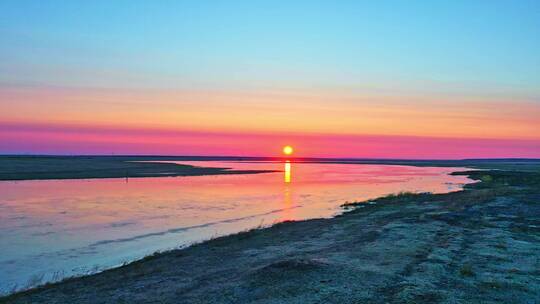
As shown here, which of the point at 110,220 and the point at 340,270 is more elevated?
the point at 340,270

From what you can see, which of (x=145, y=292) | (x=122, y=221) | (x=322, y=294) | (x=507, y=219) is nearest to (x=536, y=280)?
(x=322, y=294)

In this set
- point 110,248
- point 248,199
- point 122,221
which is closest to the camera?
point 110,248

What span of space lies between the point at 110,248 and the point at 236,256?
649cm

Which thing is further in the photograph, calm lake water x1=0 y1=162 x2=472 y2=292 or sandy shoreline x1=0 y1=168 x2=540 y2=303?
calm lake water x1=0 y1=162 x2=472 y2=292

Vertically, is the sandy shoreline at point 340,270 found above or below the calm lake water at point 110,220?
above

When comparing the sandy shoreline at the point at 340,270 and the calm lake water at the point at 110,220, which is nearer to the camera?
the sandy shoreline at the point at 340,270

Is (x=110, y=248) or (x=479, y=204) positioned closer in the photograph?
(x=110, y=248)

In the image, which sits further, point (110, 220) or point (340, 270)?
point (110, 220)

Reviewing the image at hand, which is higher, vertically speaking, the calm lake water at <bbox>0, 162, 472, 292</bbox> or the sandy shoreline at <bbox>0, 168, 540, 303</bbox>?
the sandy shoreline at <bbox>0, 168, 540, 303</bbox>

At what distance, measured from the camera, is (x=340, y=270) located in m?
13.2

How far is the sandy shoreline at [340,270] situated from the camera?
11297 millimetres

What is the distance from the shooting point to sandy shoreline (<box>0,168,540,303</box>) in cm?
1130

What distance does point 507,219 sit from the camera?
77.9ft

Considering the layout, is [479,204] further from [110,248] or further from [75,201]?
[75,201]
